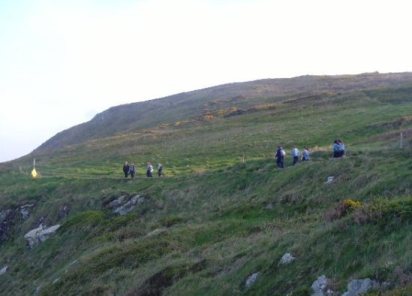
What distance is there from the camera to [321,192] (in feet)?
84.7

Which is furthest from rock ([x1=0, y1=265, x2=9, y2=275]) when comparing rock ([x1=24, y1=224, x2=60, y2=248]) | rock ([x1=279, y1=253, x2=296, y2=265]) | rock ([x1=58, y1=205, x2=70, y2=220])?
rock ([x1=279, y1=253, x2=296, y2=265])

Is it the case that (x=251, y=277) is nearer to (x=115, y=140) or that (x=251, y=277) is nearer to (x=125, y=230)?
(x=125, y=230)

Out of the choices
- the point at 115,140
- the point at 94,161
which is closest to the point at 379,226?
the point at 94,161

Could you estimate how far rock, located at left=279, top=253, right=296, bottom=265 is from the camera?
48.1ft

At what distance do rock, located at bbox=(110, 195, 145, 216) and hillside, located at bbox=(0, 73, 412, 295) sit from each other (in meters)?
0.09

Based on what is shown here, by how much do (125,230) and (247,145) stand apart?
29513 millimetres

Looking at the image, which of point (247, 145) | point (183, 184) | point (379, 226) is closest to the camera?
point (379, 226)

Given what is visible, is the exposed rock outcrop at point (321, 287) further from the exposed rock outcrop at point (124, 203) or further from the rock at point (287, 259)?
the exposed rock outcrop at point (124, 203)

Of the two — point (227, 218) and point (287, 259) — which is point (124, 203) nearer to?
point (227, 218)

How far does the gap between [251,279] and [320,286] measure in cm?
283

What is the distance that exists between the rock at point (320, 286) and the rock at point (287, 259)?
1.73 meters

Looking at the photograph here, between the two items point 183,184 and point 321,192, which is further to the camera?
point 183,184

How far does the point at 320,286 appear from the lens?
12570 mm

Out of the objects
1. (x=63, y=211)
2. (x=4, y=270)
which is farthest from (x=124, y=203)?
(x=4, y=270)
